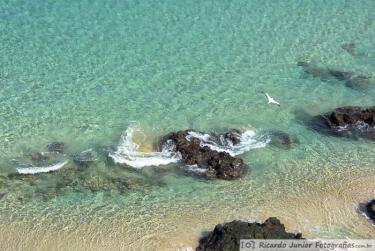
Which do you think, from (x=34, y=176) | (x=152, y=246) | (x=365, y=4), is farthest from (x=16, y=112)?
(x=365, y=4)

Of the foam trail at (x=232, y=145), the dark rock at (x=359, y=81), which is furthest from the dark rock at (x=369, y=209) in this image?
the dark rock at (x=359, y=81)

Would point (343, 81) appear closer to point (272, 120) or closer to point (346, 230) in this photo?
point (272, 120)

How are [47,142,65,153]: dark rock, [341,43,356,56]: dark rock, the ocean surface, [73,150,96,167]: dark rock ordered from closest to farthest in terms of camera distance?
1. the ocean surface
2. [73,150,96,167]: dark rock
3. [47,142,65,153]: dark rock
4. [341,43,356,56]: dark rock

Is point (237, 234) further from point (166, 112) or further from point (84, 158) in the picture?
point (166, 112)

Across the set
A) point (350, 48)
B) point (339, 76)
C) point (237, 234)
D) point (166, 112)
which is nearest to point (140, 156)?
point (166, 112)

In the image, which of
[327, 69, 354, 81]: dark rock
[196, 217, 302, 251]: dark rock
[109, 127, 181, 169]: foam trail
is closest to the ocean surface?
[109, 127, 181, 169]: foam trail

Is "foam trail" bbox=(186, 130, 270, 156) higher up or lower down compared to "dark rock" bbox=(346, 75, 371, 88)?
lower down

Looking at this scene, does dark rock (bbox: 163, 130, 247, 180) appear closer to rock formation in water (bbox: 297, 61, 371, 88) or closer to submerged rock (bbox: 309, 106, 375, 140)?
submerged rock (bbox: 309, 106, 375, 140)
